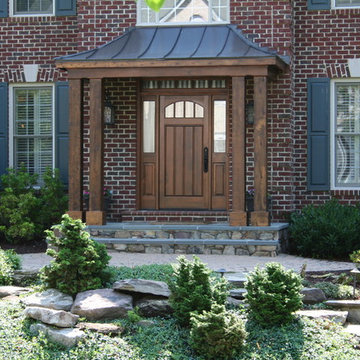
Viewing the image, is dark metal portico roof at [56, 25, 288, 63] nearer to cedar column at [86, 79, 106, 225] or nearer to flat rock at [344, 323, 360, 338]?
cedar column at [86, 79, 106, 225]

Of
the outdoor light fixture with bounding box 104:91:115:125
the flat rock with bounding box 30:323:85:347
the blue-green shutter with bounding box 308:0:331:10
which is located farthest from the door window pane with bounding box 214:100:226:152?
the flat rock with bounding box 30:323:85:347

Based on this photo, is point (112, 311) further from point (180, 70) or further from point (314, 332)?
point (180, 70)

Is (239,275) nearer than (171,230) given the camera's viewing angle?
Yes

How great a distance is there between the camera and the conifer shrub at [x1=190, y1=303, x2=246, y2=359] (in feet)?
19.2

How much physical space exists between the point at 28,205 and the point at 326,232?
16.2 ft

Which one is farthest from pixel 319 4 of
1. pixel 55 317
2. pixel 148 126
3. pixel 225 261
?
pixel 55 317

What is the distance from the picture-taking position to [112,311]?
21.6 feet

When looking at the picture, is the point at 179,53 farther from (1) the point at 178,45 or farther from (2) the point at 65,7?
(2) the point at 65,7

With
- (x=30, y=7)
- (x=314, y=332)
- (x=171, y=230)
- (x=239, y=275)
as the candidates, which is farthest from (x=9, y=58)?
(x=314, y=332)

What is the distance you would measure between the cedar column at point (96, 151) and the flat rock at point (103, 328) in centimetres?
496

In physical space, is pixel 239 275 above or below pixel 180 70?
below

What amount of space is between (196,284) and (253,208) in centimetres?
519

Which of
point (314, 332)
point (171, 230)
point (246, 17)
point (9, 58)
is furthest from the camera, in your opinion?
point (9, 58)

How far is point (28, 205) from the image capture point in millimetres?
12016
